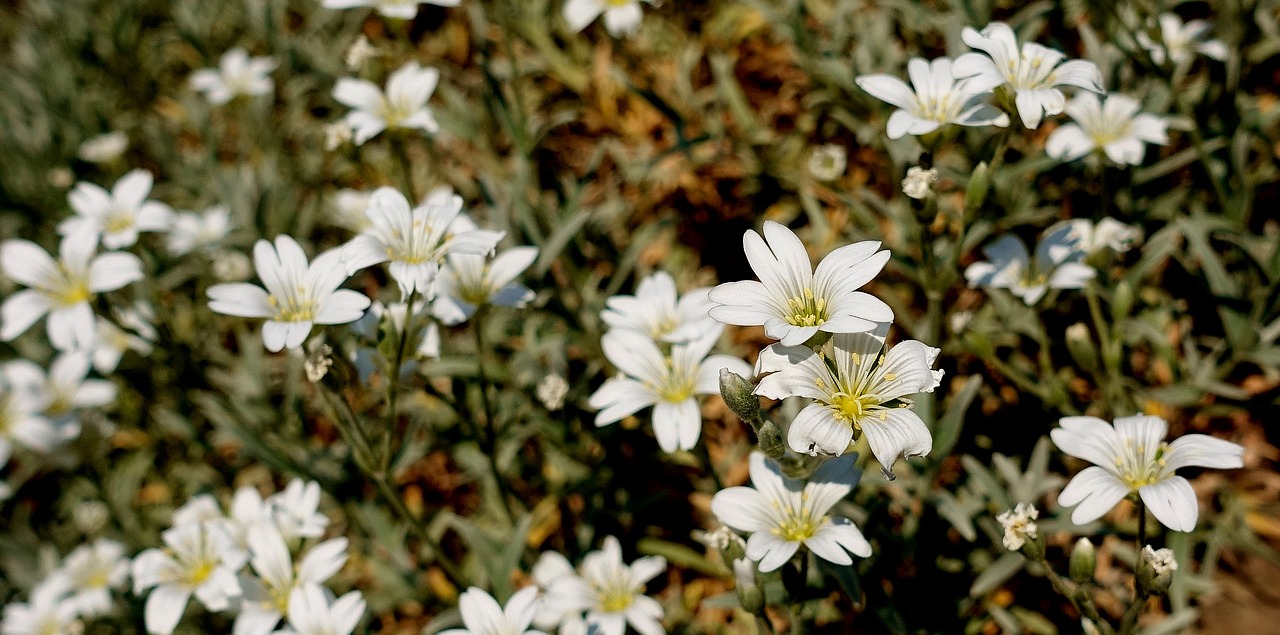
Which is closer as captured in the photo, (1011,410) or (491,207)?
(1011,410)

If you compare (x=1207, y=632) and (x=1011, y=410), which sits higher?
(x=1011, y=410)

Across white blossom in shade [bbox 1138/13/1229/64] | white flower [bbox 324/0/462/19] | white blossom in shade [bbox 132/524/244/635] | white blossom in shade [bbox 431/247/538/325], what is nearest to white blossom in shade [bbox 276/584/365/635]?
white blossom in shade [bbox 132/524/244/635]

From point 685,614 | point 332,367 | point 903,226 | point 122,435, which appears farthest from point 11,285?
point 903,226

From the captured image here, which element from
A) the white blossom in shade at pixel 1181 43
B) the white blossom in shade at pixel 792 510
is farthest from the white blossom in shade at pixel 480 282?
the white blossom in shade at pixel 1181 43

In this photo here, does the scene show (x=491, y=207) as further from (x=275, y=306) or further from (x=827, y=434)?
(x=827, y=434)

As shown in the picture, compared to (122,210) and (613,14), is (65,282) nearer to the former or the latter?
(122,210)

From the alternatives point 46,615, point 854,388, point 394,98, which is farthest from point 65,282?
point 854,388
